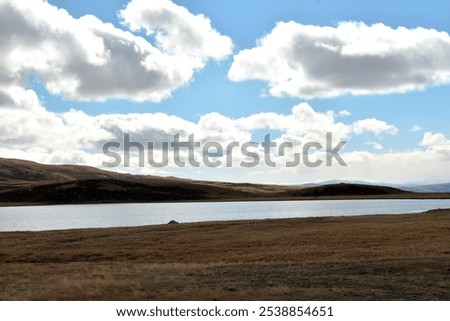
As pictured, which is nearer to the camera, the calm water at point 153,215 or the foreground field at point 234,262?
the foreground field at point 234,262

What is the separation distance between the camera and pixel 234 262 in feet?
114

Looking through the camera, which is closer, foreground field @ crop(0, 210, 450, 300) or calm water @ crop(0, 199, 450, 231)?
foreground field @ crop(0, 210, 450, 300)

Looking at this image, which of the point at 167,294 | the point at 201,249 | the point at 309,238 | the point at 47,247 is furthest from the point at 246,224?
the point at 167,294

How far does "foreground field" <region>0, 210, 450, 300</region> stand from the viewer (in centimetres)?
1970

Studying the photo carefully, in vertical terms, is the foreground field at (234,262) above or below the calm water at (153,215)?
above

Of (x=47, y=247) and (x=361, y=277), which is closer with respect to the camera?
(x=361, y=277)

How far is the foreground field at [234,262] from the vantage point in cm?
1970

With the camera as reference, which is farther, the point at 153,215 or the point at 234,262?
the point at 153,215

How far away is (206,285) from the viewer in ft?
69.9

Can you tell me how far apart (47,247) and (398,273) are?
118 ft

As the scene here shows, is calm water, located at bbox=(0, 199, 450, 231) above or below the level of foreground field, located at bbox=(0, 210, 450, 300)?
below
